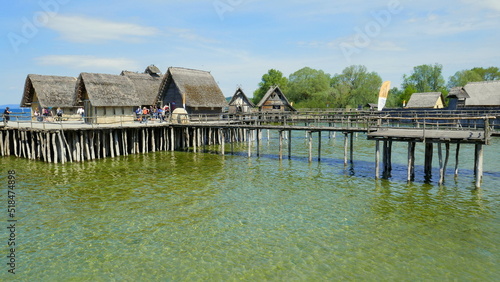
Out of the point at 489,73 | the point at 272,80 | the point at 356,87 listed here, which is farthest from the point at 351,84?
the point at 489,73

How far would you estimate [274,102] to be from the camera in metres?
55.4

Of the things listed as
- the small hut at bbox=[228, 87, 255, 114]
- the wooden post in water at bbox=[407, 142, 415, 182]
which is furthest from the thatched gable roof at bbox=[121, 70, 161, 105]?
the wooden post in water at bbox=[407, 142, 415, 182]

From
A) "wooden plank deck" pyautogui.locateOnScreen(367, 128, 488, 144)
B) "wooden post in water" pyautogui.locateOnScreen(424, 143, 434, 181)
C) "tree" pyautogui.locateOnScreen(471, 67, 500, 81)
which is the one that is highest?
"tree" pyautogui.locateOnScreen(471, 67, 500, 81)

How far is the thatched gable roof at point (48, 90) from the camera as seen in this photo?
34.3 m

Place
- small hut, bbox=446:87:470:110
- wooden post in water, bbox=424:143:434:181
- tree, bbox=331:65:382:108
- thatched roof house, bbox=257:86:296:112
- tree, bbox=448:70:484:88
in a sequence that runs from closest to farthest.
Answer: wooden post in water, bbox=424:143:434:181 < small hut, bbox=446:87:470:110 < thatched roof house, bbox=257:86:296:112 < tree, bbox=331:65:382:108 < tree, bbox=448:70:484:88

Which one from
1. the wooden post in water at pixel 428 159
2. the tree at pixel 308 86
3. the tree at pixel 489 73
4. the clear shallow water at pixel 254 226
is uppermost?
the tree at pixel 489 73

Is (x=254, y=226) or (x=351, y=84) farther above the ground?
(x=351, y=84)

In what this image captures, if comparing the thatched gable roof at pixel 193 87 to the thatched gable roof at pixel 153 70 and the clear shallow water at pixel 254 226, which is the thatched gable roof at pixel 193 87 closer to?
the thatched gable roof at pixel 153 70

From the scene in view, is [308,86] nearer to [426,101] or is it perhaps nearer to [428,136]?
[426,101]

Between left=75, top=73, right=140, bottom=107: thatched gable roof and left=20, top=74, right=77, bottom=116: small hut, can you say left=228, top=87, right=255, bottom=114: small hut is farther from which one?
left=20, top=74, right=77, bottom=116: small hut

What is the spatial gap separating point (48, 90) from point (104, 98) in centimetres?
925

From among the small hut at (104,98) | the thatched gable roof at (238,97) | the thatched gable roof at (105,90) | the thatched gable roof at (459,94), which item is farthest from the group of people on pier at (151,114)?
the thatched gable roof at (459,94)

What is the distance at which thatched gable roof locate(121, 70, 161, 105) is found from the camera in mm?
39156

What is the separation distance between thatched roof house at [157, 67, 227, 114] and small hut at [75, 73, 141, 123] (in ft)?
16.7
